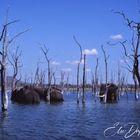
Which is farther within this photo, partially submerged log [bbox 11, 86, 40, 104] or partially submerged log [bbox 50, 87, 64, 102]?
partially submerged log [bbox 50, 87, 64, 102]

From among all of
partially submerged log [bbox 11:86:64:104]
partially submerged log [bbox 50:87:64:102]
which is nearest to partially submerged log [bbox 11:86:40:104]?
partially submerged log [bbox 11:86:64:104]

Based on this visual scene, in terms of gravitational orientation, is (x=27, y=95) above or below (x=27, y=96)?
above

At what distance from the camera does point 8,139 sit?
2566 cm

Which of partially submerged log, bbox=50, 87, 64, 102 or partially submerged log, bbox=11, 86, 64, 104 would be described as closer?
partially submerged log, bbox=11, 86, 64, 104

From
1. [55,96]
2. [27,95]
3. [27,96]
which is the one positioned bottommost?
[55,96]

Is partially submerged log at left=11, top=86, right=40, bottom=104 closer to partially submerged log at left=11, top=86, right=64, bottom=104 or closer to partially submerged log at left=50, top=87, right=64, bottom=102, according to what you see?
partially submerged log at left=11, top=86, right=64, bottom=104

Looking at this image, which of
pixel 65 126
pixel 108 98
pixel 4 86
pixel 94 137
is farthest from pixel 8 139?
pixel 108 98

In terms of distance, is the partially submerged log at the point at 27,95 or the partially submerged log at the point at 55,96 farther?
the partially submerged log at the point at 55,96

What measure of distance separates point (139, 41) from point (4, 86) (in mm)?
25467

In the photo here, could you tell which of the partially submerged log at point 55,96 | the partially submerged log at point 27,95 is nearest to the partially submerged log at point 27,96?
the partially submerged log at point 27,95

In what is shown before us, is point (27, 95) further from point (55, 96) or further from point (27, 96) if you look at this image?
point (55, 96)

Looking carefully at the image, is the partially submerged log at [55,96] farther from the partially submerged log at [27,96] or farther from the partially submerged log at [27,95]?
the partially submerged log at [27,96]

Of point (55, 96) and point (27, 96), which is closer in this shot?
point (27, 96)

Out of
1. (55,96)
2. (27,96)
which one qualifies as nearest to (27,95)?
(27,96)
